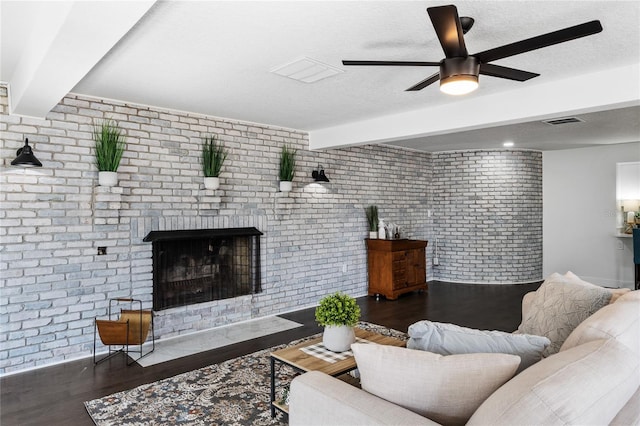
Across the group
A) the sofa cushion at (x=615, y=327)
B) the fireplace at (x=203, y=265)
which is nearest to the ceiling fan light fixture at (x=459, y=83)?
the sofa cushion at (x=615, y=327)

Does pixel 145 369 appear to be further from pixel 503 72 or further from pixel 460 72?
pixel 503 72

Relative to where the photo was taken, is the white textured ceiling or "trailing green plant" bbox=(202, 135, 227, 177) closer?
the white textured ceiling

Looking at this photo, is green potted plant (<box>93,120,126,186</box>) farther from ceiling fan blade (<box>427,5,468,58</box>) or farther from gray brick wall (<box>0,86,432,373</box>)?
ceiling fan blade (<box>427,5,468,58</box>)

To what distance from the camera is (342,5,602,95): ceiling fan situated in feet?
6.14

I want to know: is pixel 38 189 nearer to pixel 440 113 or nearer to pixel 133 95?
pixel 133 95

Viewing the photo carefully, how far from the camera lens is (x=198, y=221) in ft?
14.9

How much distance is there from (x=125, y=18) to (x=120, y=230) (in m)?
2.58

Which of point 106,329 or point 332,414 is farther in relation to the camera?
point 106,329

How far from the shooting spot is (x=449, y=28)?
1.96 meters

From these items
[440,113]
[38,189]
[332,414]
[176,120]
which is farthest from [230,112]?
[332,414]

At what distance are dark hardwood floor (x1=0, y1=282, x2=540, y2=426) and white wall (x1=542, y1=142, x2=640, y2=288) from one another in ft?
6.90

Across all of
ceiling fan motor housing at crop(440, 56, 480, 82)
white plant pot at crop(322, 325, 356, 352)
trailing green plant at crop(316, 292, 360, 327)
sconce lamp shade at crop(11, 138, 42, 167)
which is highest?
ceiling fan motor housing at crop(440, 56, 480, 82)

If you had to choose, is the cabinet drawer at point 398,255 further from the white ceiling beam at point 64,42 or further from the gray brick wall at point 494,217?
the white ceiling beam at point 64,42

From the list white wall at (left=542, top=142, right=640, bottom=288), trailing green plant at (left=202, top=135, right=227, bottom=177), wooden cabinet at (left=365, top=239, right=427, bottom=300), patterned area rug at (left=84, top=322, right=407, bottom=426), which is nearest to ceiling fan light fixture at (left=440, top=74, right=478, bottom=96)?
patterned area rug at (left=84, top=322, right=407, bottom=426)
